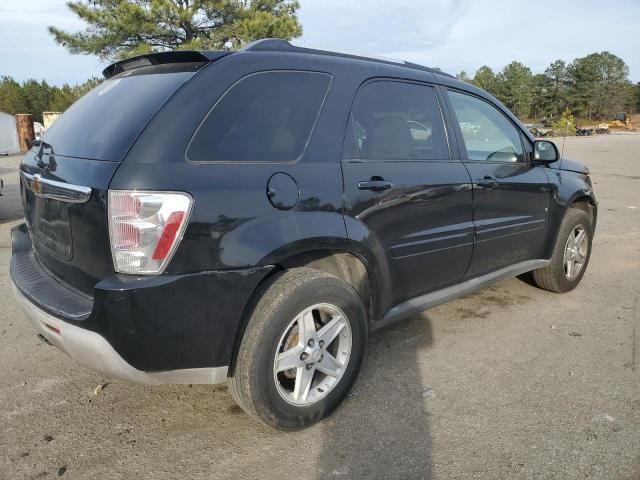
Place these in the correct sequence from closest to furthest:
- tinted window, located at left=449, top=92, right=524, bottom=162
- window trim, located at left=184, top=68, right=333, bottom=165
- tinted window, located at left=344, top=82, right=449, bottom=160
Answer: window trim, located at left=184, top=68, right=333, bottom=165
tinted window, located at left=344, top=82, right=449, bottom=160
tinted window, located at left=449, top=92, right=524, bottom=162

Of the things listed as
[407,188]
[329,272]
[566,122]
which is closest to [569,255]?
[407,188]

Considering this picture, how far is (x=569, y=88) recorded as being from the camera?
93625 mm

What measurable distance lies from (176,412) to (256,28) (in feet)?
74.2

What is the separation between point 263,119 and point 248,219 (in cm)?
54

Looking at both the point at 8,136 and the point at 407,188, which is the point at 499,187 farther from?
the point at 8,136

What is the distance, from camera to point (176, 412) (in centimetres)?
278

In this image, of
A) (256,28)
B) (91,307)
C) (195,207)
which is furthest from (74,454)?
(256,28)

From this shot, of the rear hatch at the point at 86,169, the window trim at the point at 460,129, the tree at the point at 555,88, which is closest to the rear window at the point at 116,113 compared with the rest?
the rear hatch at the point at 86,169

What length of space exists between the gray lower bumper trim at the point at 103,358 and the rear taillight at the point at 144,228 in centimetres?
34

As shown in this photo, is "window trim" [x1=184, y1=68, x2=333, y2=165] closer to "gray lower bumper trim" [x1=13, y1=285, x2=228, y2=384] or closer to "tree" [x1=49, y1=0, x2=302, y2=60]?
"gray lower bumper trim" [x1=13, y1=285, x2=228, y2=384]

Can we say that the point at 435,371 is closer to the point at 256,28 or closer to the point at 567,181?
the point at 567,181

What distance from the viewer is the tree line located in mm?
89688

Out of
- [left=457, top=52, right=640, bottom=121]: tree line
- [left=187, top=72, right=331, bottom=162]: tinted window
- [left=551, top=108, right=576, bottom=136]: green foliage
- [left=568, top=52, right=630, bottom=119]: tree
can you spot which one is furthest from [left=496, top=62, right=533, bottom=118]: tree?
[left=187, top=72, right=331, bottom=162]: tinted window

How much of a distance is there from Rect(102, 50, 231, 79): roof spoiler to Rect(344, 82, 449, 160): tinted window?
80 cm
